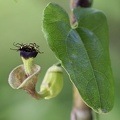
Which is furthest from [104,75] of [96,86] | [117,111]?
[117,111]

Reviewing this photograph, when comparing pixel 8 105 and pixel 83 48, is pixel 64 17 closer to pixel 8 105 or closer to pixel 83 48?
pixel 83 48

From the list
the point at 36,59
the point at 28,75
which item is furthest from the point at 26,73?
the point at 36,59

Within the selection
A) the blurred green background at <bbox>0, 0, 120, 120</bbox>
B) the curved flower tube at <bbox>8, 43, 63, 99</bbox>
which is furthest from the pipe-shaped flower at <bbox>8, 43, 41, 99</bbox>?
the blurred green background at <bbox>0, 0, 120, 120</bbox>

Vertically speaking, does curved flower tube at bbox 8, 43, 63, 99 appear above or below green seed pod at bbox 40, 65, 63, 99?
→ above

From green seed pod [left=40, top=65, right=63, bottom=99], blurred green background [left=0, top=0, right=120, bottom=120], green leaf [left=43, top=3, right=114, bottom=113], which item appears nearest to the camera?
green leaf [left=43, top=3, right=114, bottom=113]

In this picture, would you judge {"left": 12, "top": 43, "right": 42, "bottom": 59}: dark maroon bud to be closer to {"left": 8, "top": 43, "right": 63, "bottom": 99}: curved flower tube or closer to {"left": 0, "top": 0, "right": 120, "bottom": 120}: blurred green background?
{"left": 8, "top": 43, "right": 63, "bottom": 99}: curved flower tube

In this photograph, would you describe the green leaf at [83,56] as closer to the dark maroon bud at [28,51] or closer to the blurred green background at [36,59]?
the dark maroon bud at [28,51]

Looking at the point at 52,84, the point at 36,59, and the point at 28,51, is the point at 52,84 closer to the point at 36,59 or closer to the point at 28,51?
the point at 28,51
